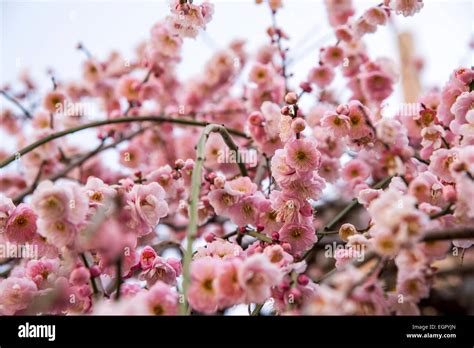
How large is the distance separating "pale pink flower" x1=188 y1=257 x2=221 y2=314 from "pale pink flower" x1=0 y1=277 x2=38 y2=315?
1.43ft

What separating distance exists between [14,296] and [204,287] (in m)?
0.48

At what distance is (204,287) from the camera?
0.94 m

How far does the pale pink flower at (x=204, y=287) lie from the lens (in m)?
0.92

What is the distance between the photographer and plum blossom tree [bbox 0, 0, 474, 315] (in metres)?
0.91

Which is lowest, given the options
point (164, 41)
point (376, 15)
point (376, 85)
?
point (376, 85)

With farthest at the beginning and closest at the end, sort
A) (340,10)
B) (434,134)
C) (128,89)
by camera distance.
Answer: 1. (128,89)
2. (340,10)
3. (434,134)

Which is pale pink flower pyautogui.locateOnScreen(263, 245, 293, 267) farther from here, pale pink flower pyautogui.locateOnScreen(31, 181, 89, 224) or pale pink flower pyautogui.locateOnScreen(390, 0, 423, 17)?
pale pink flower pyautogui.locateOnScreen(390, 0, 423, 17)

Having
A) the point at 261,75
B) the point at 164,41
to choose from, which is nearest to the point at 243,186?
the point at 261,75

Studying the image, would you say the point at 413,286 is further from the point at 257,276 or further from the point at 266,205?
the point at 266,205

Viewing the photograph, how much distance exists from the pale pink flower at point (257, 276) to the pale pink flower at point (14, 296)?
527 mm

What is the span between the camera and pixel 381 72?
193cm

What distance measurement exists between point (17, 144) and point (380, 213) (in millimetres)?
2268

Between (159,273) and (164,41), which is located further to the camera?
(164,41)
